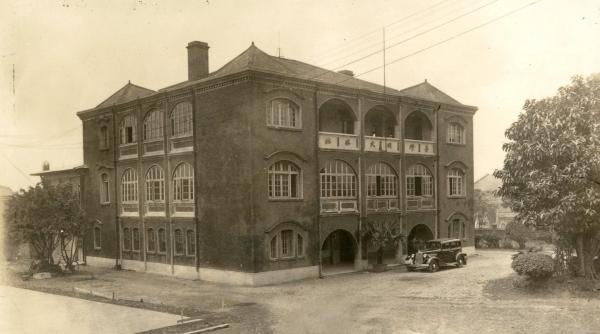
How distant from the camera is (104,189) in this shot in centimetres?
3766

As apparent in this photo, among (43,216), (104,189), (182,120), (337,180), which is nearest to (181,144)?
(182,120)

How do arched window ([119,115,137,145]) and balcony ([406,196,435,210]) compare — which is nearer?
arched window ([119,115,137,145])

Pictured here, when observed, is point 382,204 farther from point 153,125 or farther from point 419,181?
point 153,125

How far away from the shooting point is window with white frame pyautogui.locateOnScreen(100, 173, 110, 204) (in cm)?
3741

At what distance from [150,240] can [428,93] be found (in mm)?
20622

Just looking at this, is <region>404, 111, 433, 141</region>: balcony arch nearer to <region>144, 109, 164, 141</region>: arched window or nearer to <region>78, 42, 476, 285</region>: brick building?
<region>78, 42, 476, 285</region>: brick building

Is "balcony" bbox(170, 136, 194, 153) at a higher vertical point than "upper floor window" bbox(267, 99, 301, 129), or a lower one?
lower

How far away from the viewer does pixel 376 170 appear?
3366 cm

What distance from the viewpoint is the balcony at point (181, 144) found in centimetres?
3066

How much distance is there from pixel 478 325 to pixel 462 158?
77.7 ft

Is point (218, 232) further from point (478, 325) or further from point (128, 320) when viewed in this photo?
point (478, 325)

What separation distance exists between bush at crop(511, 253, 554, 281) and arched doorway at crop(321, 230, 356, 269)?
12035mm

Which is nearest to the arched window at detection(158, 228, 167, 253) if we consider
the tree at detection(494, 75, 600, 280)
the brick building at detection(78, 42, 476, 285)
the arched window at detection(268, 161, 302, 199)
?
the brick building at detection(78, 42, 476, 285)

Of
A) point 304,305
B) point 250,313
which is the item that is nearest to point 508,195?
point 304,305
